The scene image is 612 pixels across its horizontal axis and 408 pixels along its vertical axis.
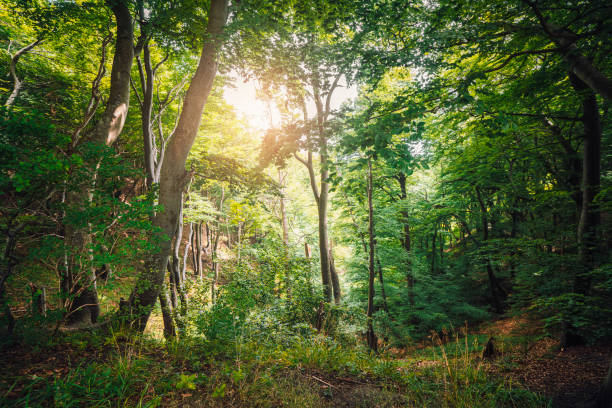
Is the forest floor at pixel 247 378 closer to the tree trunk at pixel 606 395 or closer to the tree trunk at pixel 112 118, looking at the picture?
the tree trunk at pixel 606 395

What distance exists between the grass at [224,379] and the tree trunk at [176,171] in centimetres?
74

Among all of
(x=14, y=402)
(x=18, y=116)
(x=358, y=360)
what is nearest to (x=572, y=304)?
(x=358, y=360)

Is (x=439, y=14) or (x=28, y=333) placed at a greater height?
(x=439, y=14)

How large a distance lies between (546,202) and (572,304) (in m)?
2.85

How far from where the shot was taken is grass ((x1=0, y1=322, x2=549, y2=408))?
2.43 metres

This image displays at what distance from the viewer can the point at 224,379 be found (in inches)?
120

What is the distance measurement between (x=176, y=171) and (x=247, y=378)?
3966mm

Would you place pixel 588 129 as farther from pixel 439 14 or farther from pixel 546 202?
pixel 439 14

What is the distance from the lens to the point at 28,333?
297 centimetres

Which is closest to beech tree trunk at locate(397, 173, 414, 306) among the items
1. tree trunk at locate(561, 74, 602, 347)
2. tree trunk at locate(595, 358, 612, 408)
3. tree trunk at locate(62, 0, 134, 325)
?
tree trunk at locate(561, 74, 602, 347)

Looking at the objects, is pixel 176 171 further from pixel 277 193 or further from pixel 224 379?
pixel 224 379

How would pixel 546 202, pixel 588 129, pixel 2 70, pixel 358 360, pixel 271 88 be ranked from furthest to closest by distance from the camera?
pixel 2 70 → pixel 546 202 → pixel 271 88 → pixel 588 129 → pixel 358 360

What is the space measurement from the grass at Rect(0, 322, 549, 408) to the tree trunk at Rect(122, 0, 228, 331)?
2.44 ft

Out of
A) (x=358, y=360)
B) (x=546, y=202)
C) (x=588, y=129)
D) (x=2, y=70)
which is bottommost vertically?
(x=358, y=360)
